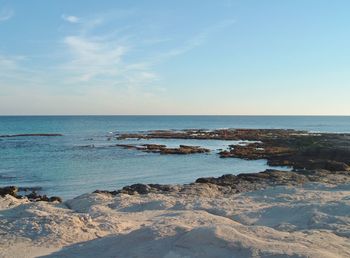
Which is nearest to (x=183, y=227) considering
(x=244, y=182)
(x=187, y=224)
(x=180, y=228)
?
(x=180, y=228)

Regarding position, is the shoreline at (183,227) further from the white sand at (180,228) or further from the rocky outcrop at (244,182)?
the rocky outcrop at (244,182)

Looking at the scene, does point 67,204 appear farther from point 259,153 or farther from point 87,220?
point 259,153

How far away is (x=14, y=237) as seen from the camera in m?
11.7

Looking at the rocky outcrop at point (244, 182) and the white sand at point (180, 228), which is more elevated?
the white sand at point (180, 228)

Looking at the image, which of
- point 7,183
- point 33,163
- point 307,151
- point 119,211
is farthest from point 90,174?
point 307,151

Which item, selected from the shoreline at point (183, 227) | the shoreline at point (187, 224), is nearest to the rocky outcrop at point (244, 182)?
the shoreline at point (187, 224)

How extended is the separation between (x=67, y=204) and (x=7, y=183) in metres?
12.7

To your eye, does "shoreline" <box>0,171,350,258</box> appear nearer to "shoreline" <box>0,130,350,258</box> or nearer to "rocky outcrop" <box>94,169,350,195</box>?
"shoreline" <box>0,130,350,258</box>

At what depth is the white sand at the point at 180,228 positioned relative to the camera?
970cm

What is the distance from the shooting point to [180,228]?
36.7 ft

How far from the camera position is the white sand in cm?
970

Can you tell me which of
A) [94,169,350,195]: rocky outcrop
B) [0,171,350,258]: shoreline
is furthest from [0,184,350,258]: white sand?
[94,169,350,195]: rocky outcrop

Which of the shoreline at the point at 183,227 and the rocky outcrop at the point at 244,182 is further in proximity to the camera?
the rocky outcrop at the point at 244,182

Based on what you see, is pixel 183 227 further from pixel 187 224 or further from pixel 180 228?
pixel 187 224
